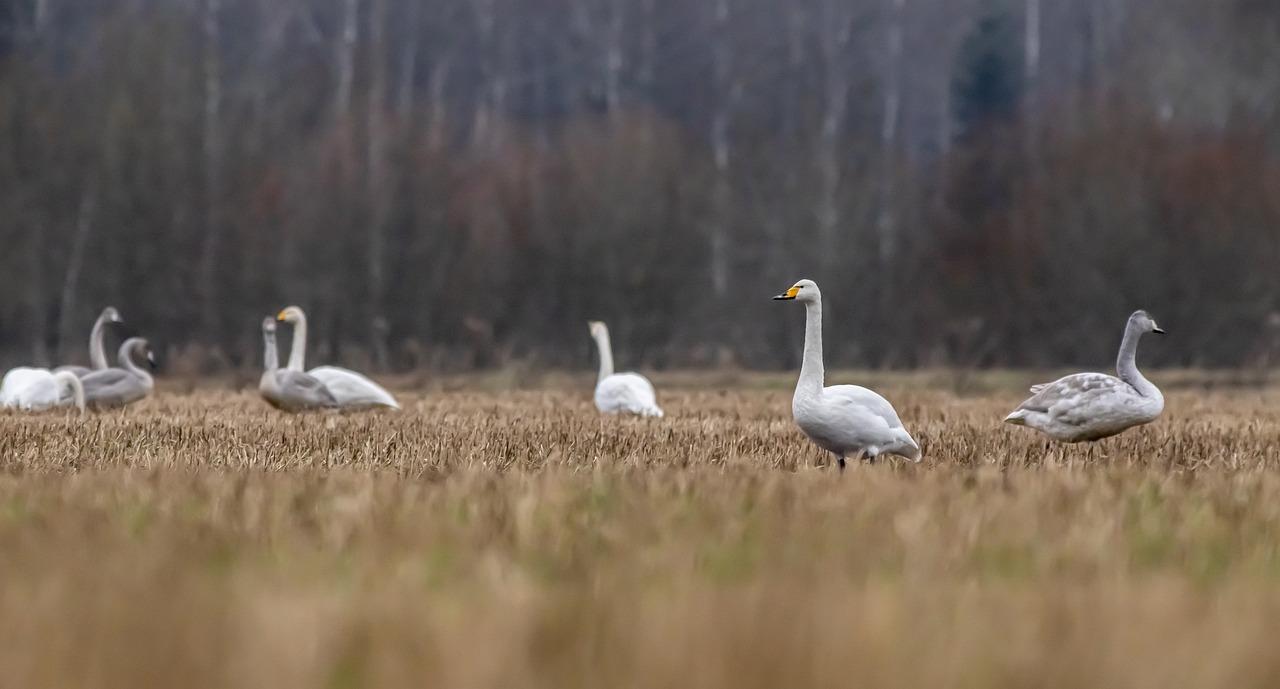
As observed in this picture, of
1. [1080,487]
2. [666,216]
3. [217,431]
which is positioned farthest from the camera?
[666,216]

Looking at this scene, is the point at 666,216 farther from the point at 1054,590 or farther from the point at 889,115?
the point at 1054,590

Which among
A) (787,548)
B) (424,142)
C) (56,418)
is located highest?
(424,142)

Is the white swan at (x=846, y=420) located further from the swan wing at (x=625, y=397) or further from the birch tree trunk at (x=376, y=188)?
the birch tree trunk at (x=376, y=188)

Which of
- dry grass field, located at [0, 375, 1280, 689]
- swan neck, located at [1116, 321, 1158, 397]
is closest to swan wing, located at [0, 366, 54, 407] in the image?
dry grass field, located at [0, 375, 1280, 689]

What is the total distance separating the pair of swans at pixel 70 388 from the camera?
1351cm

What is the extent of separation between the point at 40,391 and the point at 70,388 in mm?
550

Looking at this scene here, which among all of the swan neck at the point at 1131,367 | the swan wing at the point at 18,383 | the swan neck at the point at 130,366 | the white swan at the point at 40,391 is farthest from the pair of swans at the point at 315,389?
the swan neck at the point at 1131,367

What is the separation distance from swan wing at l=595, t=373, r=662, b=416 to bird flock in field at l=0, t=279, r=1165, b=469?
12 mm

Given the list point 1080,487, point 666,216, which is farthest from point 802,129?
point 1080,487

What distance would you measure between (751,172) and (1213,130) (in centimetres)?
947

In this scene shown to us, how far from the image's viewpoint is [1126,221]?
92.8 feet

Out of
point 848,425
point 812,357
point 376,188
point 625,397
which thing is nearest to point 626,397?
point 625,397

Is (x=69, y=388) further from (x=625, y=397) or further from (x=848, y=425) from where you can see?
(x=848, y=425)

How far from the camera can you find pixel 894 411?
8.88 meters
